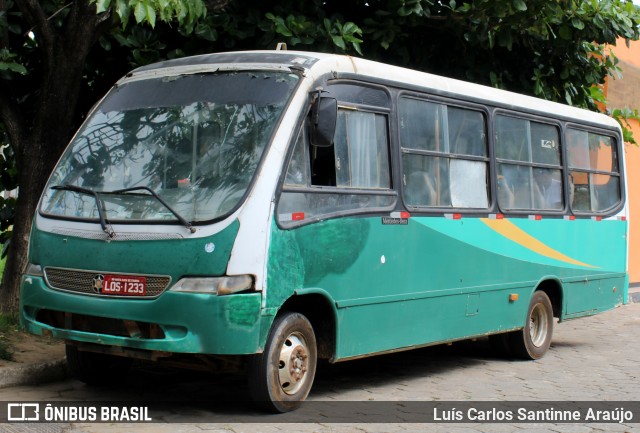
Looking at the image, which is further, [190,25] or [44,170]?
[44,170]

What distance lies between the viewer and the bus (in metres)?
6.50

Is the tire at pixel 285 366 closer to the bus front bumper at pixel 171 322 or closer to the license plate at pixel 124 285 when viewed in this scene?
the bus front bumper at pixel 171 322

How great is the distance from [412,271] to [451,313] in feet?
2.52

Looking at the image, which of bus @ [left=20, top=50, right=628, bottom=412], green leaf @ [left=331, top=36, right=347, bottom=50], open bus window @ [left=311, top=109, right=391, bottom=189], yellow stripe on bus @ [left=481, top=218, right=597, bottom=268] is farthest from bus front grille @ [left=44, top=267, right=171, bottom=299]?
green leaf @ [left=331, top=36, right=347, bottom=50]

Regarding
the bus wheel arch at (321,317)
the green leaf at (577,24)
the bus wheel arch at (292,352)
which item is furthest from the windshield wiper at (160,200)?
the green leaf at (577,24)

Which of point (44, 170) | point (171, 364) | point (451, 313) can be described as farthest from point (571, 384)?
point (44, 170)

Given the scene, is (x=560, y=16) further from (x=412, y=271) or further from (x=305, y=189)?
(x=305, y=189)

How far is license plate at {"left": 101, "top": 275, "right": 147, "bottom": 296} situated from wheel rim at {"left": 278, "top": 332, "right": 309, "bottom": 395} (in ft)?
3.47

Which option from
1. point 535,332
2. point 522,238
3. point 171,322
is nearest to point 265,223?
point 171,322

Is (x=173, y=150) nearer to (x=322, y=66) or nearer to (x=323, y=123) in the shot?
(x=323, y=123)

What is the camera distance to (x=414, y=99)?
842 cm

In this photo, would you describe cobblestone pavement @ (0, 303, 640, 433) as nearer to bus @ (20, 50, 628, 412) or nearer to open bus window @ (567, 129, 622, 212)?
bus @ (20, 50, 628, 412)

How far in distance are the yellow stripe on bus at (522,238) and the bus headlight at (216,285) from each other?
3501 millimetres

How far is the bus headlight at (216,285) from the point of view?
6355 mm
